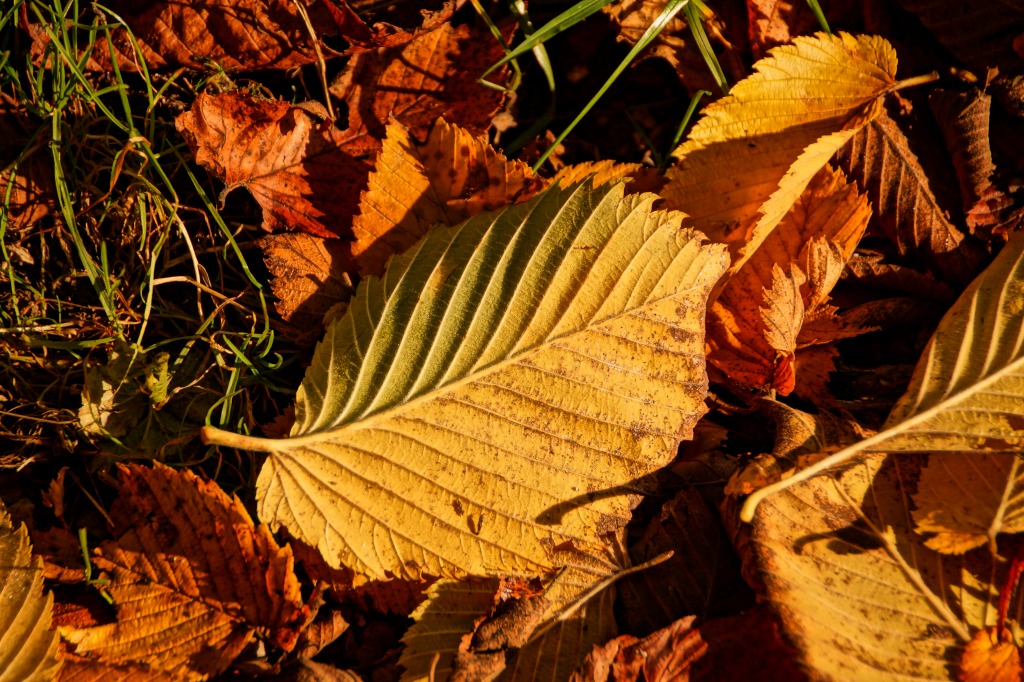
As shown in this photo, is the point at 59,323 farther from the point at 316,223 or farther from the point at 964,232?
the point at 964,232

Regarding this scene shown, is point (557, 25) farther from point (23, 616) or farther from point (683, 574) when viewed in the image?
point (23, 616)

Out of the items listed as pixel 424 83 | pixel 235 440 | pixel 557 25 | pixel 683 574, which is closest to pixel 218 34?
pixel 424 83

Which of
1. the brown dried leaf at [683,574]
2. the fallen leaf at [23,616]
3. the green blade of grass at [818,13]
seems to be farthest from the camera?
the green blade of grass at [818,13]

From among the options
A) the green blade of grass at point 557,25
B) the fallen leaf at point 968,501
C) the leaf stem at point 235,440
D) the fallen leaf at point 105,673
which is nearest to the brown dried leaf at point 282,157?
the green blade of grass at point 557,25

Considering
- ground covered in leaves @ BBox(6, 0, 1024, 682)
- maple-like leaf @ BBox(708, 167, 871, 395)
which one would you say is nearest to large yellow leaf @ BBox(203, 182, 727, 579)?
ground covered in leaves @ BBox(6, 0, 1024, 682)

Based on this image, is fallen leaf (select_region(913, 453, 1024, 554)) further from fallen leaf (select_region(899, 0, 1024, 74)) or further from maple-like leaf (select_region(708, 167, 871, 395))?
fallen leaf (select_region(899, 0, 1024, 74))

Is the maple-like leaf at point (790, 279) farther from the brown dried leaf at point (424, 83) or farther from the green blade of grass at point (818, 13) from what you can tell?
the brown dried leaf at point (424, 83)
